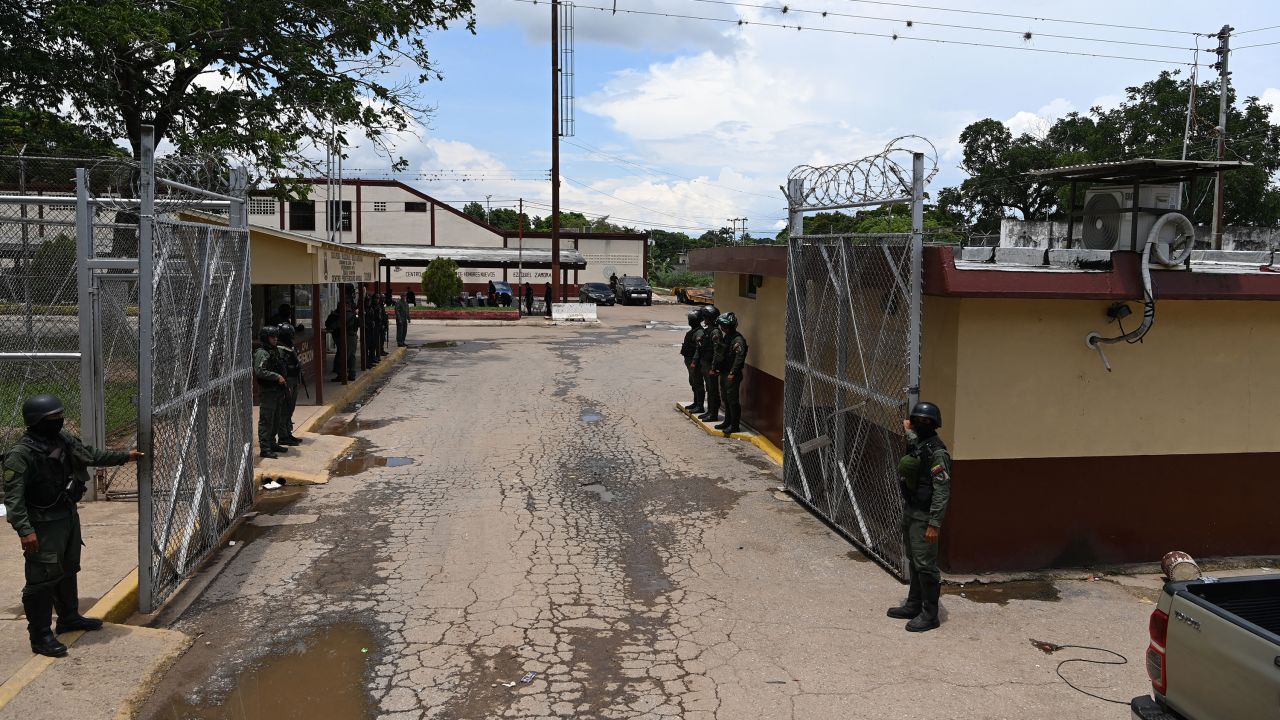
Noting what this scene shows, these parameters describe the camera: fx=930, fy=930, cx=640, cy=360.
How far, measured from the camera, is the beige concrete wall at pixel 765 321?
12.3m

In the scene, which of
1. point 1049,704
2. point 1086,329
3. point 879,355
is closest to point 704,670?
point 1049,704

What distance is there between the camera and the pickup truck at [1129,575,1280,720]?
341 centimetres

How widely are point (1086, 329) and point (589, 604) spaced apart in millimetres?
4524

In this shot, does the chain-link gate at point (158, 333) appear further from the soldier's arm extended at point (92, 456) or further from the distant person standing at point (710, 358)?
the distant person standing at point (710, 358)

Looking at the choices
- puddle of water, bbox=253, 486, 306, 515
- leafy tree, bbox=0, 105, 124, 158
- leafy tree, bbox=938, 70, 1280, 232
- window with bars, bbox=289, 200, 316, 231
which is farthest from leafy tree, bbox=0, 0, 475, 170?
window with bars, bbox=289, 200, 316, 231

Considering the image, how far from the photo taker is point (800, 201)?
9.33m

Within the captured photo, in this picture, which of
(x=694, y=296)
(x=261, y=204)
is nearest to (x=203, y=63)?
(x=261, y=204)

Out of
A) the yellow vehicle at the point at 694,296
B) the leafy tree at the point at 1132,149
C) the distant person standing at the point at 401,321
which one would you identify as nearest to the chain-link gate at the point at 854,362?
the distant person standing at the point at 401,321

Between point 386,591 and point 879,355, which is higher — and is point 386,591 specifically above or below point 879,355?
below

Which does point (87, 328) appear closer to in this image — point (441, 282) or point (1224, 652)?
point (1224, 652)

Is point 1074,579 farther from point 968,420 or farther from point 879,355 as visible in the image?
point 879,355

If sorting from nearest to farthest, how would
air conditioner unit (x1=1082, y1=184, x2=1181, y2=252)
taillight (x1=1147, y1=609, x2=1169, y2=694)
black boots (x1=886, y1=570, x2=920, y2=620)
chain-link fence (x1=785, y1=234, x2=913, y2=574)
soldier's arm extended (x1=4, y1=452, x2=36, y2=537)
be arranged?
taillight (x1=1147, y1=609, x2=1169, y2=694) → soldier's arm extended (x1=4, y1=452, x2=36, y2=537) → black boots (x1=886, y1=570, x2=920, y2=620) → chain-link fence (x1=785, y1=234, x2=913, y2=574) → air conditioner unit (x1=1082, y1=184, x2=1181, y2=252)

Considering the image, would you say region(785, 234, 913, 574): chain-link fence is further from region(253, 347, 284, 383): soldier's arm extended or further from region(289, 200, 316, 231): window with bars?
region(289, 200, 316, 231): window with bars

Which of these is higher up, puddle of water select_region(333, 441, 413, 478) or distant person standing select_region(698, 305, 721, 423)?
distant person standing select_region(698, 305, 721, 423)
